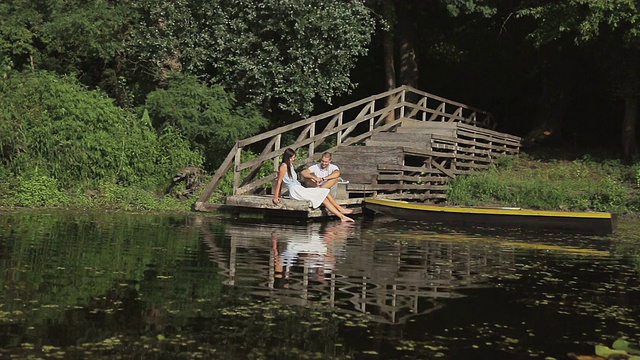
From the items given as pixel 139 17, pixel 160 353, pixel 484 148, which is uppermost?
pixel 139 17

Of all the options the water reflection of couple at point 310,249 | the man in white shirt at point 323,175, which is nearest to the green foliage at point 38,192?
the man in white shirt at point 323,175

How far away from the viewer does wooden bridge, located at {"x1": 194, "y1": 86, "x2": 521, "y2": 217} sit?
21.0 metres

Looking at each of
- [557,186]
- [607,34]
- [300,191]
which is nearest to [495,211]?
[300,191]

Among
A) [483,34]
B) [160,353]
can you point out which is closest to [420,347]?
→ [160,353]

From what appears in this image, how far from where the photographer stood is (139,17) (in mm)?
26188

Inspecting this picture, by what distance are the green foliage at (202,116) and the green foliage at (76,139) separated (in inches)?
23.1

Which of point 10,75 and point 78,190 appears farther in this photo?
point 10,75

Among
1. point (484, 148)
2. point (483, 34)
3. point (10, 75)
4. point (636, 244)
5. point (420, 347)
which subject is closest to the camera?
point (420, 347)

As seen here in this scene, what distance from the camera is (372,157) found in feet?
77.8

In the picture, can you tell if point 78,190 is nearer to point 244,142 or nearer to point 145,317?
point 244,142

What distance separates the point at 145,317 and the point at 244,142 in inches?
480

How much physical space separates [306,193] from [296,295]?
10048 mm

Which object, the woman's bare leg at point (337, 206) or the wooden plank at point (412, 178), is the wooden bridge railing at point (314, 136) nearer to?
the woman's bare leg at point (337, 206)

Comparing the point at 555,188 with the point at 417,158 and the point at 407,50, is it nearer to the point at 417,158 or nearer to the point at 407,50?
the point at 417,158
